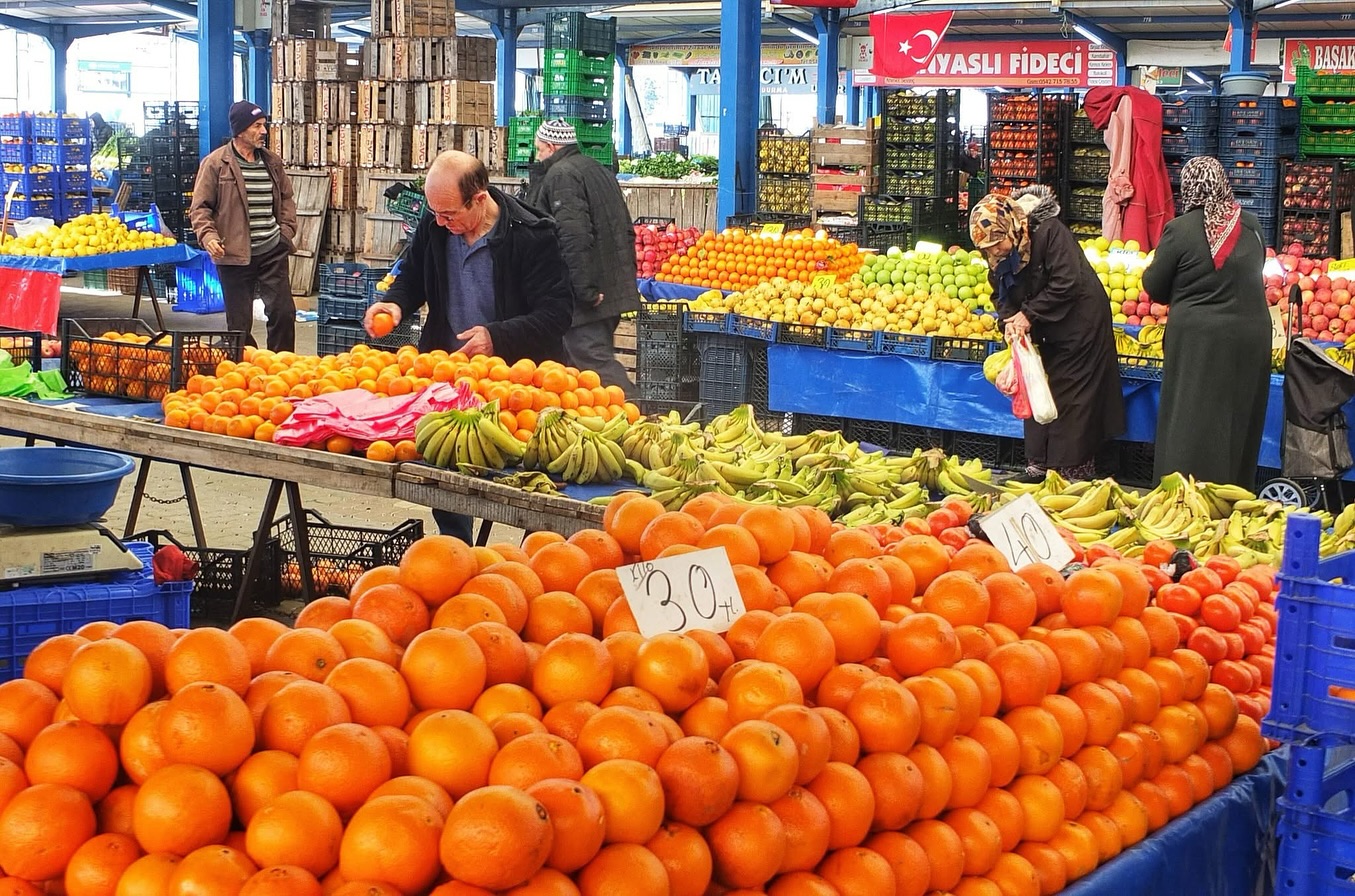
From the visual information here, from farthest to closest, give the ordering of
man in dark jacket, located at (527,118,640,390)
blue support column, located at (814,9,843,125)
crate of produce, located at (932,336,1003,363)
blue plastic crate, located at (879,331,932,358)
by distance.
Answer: blue support column, located at (814,9,843,125), blue plastic crate, located at (879,331,932,358), crate of produce, located at (932,336,1003,363), man in dark jacket, located at (527,118,640,390)

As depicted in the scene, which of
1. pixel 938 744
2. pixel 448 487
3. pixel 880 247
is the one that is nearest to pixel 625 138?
pixel 880 247

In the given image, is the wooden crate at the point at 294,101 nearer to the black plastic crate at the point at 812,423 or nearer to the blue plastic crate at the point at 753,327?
the blue plastic crate at the point at 753,327

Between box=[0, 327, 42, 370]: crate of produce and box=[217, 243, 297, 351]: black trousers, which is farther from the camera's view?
box=[217, 243, 297, 351]: black trousers

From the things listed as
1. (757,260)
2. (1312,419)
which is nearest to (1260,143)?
(757,260)

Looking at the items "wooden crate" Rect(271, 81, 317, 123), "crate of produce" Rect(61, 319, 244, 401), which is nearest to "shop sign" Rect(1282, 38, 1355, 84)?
"wooden crate" Rect(271, 81, 317, 123)

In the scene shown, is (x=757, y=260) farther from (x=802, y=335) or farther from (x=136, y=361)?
(x=136, y=361)

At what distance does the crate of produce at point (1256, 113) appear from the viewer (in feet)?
44.1

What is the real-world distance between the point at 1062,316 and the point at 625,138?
27.7 m

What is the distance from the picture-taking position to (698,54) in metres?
34.2

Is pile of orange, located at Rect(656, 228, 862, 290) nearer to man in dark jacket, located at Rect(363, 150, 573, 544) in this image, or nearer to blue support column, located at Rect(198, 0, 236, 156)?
man in dark jacket, located at Rect(363, 150, 573, 544)

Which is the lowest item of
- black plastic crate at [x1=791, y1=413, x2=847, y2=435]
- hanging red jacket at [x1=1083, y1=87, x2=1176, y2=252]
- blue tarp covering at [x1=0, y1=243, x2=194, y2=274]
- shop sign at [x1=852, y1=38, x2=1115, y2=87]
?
black plastic crate at [x1=791, y1=413, x2=847, y2=435]

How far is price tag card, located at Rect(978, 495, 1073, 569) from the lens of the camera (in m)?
3.02

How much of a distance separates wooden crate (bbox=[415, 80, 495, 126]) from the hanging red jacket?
6.77m

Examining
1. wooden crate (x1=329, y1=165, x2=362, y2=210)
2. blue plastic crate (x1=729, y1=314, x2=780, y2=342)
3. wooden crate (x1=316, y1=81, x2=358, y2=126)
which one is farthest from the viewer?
wooden crate (x1=329, y1=165, x2=362, y2=210)
